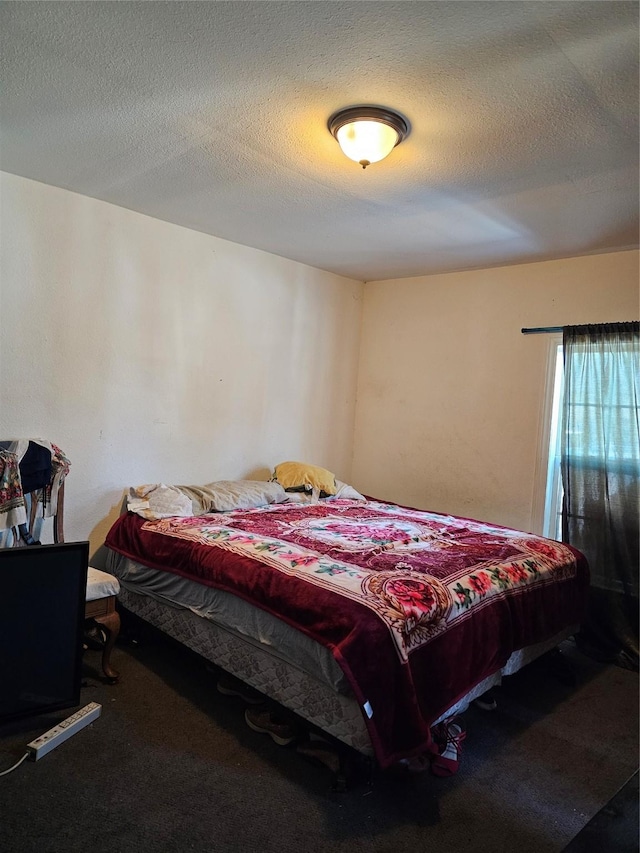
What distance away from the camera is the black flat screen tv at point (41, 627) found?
1955 millimetres

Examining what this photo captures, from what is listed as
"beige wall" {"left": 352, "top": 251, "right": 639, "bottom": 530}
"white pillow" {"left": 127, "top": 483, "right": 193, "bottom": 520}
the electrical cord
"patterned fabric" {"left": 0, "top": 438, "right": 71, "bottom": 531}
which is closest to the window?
"beige wall" {"left": 352, "top": 251, "right": 639, "bottom": 530}

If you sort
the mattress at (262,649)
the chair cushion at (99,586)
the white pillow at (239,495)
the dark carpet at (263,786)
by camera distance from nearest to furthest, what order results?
the dark carpet at (263,786) < the mattress at (262,649) < the chair cushion at (99,586) < the white pillow at (239,495)

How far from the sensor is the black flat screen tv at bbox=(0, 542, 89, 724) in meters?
1.96

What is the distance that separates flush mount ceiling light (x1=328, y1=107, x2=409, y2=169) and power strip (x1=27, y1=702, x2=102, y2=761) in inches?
95.6

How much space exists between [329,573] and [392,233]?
214cm

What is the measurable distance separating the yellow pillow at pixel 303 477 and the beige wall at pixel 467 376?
2.32ft

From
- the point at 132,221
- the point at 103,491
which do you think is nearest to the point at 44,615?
the point at 103,491

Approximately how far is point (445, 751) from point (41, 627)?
61.3 inches

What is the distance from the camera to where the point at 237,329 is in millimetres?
3879

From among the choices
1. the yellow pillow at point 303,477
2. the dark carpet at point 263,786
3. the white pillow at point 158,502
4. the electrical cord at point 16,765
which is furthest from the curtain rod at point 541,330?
the electrical cord at point 16,765

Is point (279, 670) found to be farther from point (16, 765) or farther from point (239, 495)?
point (239, 495)

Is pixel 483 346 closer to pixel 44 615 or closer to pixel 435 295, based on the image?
pixel 435 295

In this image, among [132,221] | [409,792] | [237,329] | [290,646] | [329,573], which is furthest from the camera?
[237,329]

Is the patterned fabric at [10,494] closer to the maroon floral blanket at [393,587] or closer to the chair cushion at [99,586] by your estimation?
the chair cushion at [99,586]
